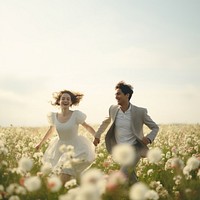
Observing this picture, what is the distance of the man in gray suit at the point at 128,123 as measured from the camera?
7.90 m

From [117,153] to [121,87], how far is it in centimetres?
457

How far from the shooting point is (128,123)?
7.99 meters

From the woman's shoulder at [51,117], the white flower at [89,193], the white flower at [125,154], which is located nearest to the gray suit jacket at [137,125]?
the woman's shoulder at [51,117]

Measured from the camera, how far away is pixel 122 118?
26.4ft

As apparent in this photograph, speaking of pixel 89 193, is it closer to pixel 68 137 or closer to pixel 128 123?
pixel 128 123

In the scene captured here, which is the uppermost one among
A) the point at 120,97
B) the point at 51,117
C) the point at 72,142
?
the point at 120,97

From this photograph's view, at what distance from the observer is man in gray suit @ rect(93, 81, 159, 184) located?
7.90 meters

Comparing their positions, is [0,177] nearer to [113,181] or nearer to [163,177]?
[163,177]

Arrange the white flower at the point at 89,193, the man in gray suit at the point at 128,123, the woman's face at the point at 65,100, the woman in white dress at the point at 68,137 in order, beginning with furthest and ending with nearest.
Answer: the woman's face at the point at 65,100 < the woman in white dress at the point at 68,137 < the man in gray suit at the point at 128,123 < the white flower at the point at 89,193

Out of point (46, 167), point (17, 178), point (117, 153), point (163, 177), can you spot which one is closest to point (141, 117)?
point (163, 177)

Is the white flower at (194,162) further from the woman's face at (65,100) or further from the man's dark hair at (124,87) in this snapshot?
the woman's face at (65,100)

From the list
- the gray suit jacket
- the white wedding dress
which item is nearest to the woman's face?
the white wedding dress

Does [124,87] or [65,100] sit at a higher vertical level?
[124,87]

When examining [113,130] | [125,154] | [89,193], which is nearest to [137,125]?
[113,130]
